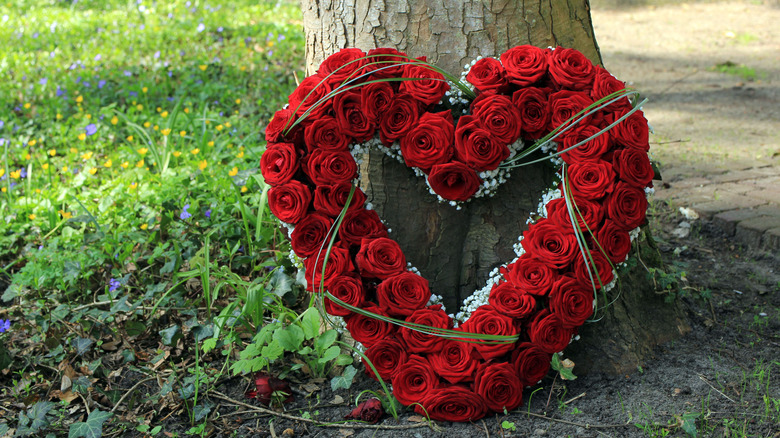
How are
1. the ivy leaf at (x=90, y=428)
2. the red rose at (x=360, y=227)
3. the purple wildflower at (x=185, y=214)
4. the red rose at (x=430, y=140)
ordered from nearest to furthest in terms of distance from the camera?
the ivy leaf at (x=90, y=428), the red rose at (x=430, y=140), the red rose at (x=360, y=227), the purple wildflower at (x=185, y=214)

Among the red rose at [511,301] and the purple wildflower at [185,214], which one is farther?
the purple wildflower at [185,214]

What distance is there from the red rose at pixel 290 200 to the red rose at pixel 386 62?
1.40 ft

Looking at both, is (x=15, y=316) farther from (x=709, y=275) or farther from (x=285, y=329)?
(x=709, y=275)

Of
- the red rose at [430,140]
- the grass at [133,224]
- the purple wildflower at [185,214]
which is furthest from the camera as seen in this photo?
the purple wildflower at [185,214]

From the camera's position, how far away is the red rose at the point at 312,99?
2.02 m

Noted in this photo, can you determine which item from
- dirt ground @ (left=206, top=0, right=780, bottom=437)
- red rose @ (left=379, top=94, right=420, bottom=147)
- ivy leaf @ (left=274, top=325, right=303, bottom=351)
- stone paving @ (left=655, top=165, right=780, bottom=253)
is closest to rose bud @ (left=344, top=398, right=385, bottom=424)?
dirt ground @ (left=206, top=0, right=780, bottom=437)

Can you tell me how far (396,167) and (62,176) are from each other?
8.81 feet

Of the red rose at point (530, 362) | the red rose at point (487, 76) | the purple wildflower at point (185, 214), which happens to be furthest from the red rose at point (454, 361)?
the purple wildflower at point (185, 214)

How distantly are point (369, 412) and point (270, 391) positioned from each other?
0.35m

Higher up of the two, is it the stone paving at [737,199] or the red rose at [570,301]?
the red rose at [570,301]

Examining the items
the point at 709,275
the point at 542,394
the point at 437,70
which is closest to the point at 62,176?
the point at 437,70

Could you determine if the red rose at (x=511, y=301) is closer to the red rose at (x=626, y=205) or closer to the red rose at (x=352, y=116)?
the red rose at (x=626, y=205)

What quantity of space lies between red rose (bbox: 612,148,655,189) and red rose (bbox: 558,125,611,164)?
5cm

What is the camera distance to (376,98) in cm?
200
